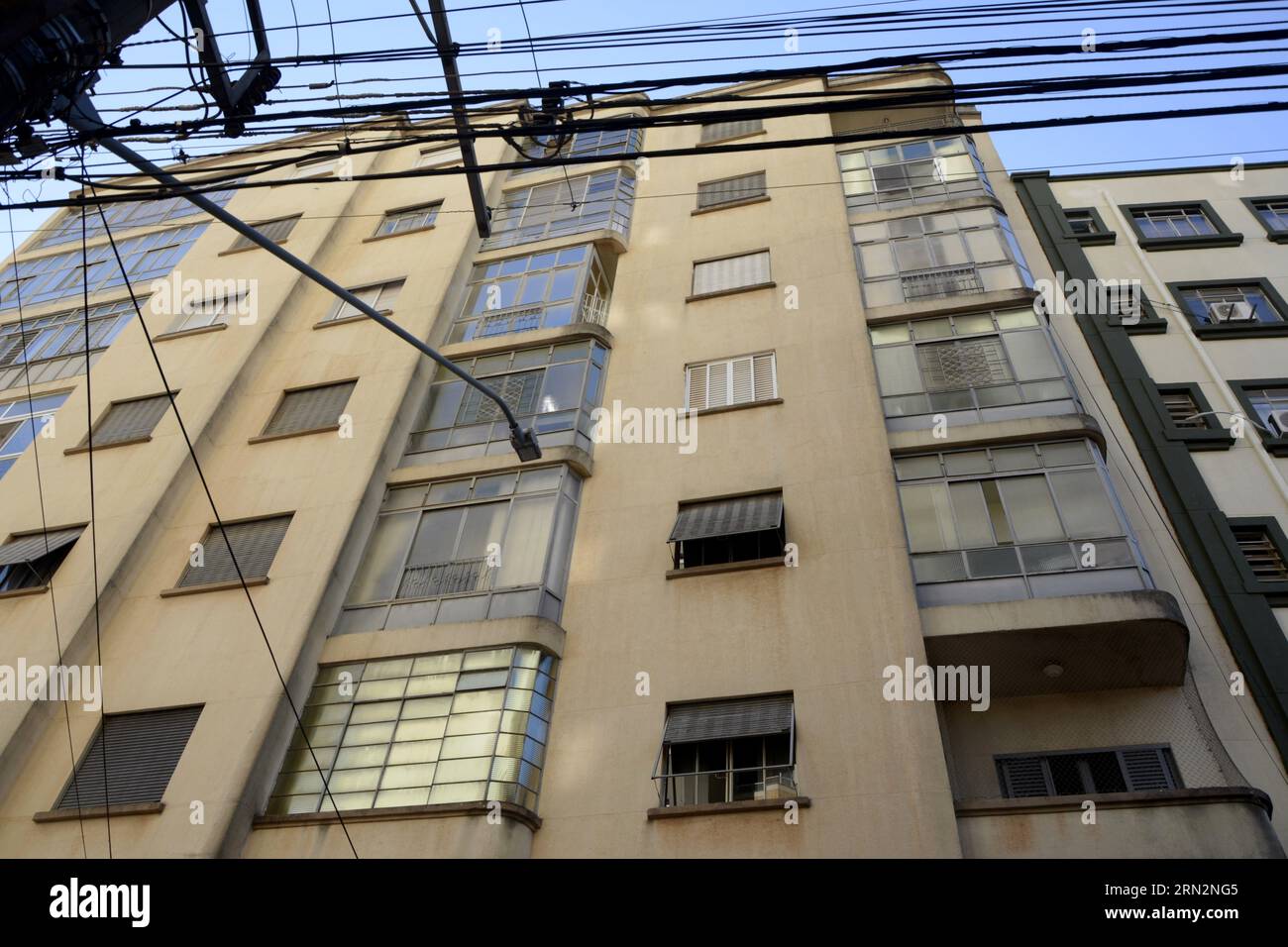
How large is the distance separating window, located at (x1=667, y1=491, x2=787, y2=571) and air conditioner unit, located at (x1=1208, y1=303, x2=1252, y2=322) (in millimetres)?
10628

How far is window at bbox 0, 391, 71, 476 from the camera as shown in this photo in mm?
19281

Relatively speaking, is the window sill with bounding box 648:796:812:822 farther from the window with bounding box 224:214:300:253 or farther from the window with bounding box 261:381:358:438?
the window with bounding box 224:214:300:253

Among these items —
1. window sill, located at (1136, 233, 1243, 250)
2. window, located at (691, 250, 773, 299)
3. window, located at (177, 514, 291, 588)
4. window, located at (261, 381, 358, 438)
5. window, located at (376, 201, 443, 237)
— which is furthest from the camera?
window, located at (376, 201, 443, 237)

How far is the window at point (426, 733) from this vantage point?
458 inches

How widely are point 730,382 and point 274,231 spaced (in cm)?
1449

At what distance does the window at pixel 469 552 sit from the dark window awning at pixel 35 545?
5.62 m

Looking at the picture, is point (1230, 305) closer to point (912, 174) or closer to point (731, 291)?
point (912, 174)

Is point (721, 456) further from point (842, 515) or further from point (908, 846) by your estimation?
point (908, 846)

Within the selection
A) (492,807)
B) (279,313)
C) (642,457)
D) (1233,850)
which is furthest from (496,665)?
(279,313)

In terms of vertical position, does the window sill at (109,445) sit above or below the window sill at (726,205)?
below

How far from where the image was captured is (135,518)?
51.7ft

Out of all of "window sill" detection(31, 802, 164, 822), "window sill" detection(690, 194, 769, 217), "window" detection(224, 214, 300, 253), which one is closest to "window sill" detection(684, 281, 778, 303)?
"window sill" detection(690, 194, 769, 217)

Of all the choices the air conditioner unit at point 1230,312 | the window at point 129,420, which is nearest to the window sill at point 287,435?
the window at point 129,420

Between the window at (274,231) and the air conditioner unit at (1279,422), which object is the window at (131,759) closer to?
the window at (274,231)
